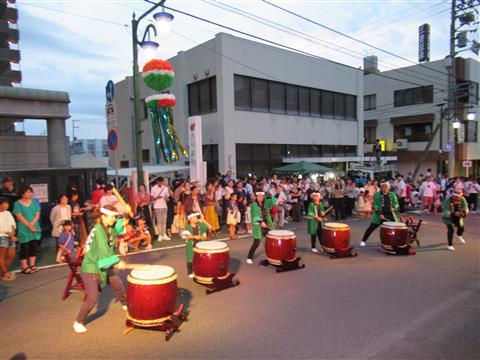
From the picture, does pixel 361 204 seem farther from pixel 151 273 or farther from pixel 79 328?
pixel 79 328

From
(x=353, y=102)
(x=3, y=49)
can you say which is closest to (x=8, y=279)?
(x=353, y=102)

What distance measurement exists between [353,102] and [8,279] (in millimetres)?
25250

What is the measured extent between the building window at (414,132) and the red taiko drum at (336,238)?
29290mm

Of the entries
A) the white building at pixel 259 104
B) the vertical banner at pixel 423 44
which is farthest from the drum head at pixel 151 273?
the vertical banner at pixel 423 44

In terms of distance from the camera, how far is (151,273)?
4.96 meters

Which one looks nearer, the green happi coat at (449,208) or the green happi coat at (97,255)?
the green happi coat at (97,255)

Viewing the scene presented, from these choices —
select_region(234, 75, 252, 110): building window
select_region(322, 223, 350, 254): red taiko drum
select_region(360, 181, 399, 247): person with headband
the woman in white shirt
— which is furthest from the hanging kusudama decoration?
select_region(360, 181, 399, 247): person with headband

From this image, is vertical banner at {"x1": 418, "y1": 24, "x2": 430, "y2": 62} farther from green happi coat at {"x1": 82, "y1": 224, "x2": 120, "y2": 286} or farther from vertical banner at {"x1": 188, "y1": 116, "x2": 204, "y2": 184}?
green happi coat at {"x1": 82, "y1": 224, "x2": 120, "y2": 286}

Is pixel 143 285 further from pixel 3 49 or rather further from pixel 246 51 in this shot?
pixel 3 49

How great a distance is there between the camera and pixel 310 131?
2366cm

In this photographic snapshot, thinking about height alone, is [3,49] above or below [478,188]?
above

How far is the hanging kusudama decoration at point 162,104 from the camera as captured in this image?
37.9ft

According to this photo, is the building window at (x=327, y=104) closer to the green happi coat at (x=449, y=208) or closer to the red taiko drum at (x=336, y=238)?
the green happi coat at (x=449, y=208)

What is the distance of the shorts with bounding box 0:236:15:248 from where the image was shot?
7066 millimetres
